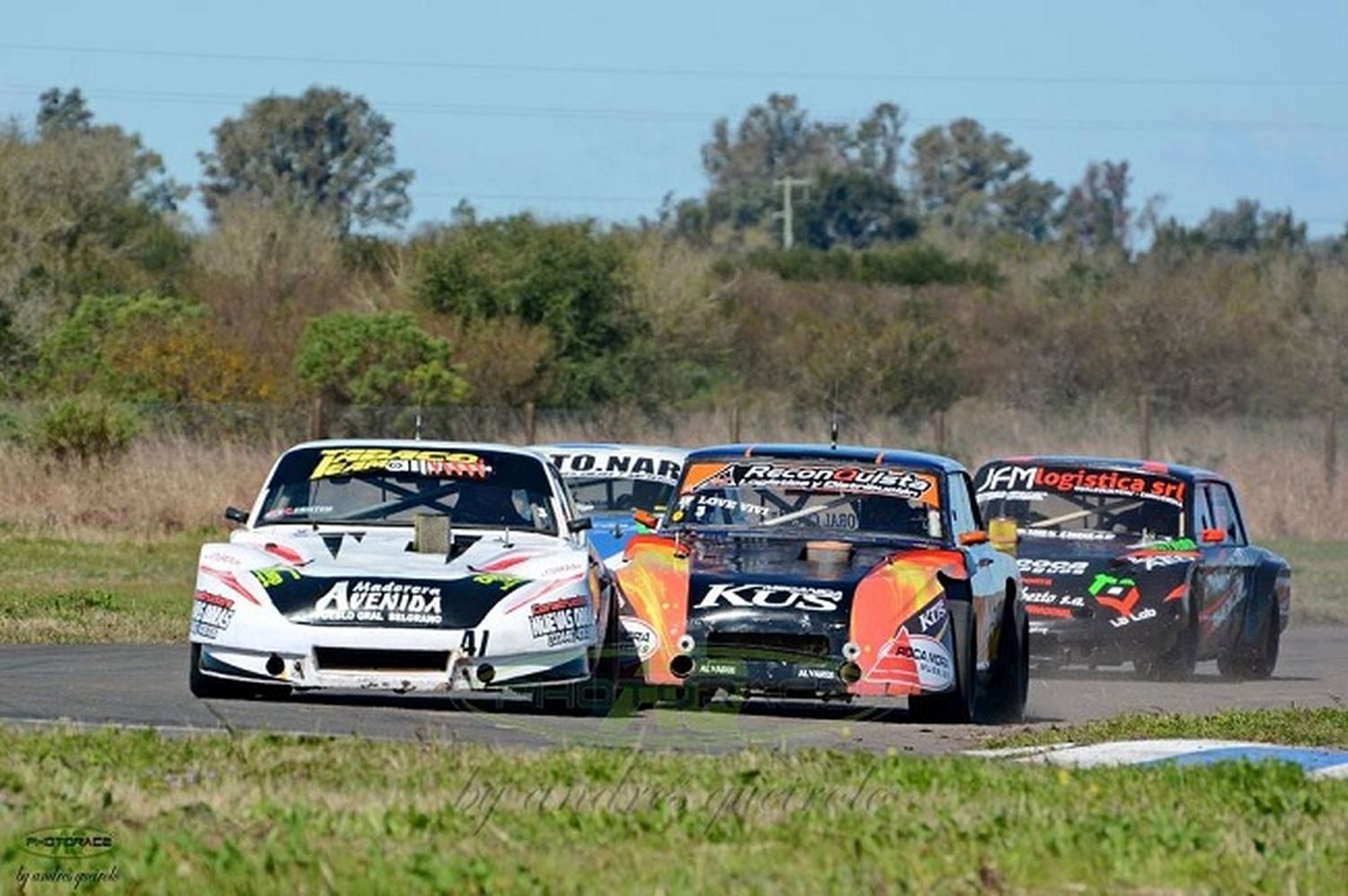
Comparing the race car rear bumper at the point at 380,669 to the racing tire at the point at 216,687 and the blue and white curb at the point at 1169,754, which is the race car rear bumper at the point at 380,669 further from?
the blue and white curb at the point at 1169,754

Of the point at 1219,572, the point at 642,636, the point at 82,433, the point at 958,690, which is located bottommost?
the point at 958,690

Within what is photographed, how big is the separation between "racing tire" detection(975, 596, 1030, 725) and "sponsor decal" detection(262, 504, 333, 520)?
3.64 meters

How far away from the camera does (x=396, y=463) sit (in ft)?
48.3

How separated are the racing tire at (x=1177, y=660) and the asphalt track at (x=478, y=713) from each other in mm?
739

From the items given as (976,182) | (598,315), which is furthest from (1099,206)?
(598,315)

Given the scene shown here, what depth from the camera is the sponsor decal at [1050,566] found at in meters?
18.3

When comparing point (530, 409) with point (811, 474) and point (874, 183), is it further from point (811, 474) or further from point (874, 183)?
point (874, 183)

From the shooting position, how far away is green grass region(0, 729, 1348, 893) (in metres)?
6.97

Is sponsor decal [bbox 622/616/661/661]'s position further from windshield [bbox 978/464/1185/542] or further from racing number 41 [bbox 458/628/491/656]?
windshield [bbox 978/464/1185/542]

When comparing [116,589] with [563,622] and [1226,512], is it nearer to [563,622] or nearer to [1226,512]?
[1226,512]

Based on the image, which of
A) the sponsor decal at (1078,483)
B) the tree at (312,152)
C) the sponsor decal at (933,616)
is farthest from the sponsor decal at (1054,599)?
the tree at (312,152)

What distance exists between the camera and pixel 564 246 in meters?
49.5

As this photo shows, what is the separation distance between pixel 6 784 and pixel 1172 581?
1119 cm

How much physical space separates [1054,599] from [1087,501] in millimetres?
1545
